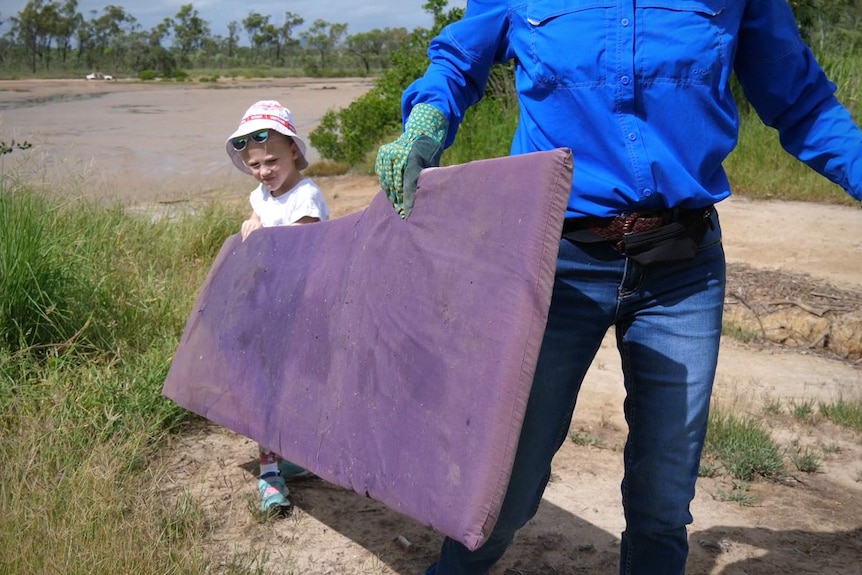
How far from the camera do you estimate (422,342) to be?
2.21 metres

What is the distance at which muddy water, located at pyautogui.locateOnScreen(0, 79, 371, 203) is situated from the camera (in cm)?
717

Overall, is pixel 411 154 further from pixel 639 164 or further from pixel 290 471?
pixel 290 471

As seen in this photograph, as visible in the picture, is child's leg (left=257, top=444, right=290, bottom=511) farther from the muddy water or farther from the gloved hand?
the muddy water

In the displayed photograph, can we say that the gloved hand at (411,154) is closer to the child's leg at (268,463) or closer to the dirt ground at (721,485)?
the dirt ground at (721,485)

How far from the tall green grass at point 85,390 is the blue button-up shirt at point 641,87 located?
1628mm

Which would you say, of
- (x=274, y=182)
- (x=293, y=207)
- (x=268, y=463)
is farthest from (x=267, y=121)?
(x=268, y=463)

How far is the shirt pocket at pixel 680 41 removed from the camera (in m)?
2.12

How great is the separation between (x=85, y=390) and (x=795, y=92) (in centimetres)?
300

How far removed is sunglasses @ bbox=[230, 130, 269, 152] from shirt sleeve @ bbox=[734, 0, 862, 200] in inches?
72.3

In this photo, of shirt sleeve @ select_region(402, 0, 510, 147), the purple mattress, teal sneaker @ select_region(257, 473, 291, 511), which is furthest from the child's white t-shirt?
shirt sleeve @ select_region(402, 0, 510, 147)

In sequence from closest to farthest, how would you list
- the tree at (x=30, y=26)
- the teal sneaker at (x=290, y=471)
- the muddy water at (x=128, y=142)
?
1. the teal sneaker at (x=290, y=471)
2. the muddy water at (x=128, y=142)
3. the tree at (x=30, y=26)

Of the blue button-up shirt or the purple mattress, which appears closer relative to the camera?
the purple mattress

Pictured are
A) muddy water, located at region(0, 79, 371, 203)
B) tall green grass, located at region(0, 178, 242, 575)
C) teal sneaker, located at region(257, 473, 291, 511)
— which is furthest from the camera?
muddy water, located at region(0, 79, 371, 203)

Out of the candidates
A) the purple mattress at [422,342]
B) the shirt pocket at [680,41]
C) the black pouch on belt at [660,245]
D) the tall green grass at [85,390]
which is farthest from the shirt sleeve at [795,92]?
the tall green grass at [85,390]
